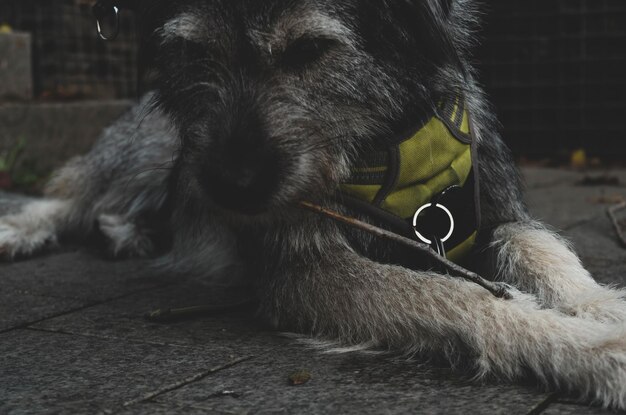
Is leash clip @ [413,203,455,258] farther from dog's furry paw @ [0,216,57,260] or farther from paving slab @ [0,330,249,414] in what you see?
dog's furry paw @ [0,216,57,260]

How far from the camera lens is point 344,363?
2.41 meters

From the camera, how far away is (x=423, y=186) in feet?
9.42

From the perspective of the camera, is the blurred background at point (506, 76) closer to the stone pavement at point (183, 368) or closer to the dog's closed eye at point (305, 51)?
the stone pavement at point (183, 368)

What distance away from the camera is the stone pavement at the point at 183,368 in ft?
6.70

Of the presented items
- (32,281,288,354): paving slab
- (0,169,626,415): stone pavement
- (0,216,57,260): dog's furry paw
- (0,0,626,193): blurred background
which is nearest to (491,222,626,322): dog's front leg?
(0,169,626,415): stone pavement

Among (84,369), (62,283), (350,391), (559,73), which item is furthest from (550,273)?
(559,73)

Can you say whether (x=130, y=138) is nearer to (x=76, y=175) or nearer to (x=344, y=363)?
(x=76, y=175)

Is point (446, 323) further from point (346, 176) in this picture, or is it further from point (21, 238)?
point (21, 238)

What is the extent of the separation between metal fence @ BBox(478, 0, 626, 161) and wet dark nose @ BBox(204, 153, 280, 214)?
556 centimetres

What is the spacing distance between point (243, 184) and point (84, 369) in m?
0.67

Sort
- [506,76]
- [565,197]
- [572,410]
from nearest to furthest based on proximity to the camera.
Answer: [572,410], [565,197], [506,76]

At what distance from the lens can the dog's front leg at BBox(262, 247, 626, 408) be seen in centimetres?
214

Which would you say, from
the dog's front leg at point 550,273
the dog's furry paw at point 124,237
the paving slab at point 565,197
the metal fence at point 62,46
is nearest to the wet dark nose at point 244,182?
the dog's front leg at point 550,273

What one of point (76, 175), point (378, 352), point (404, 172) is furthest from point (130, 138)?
point (378, 352)
